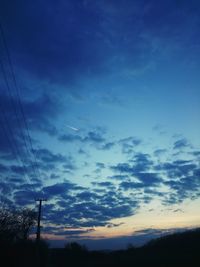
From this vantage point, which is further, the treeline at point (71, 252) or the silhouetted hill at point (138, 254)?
the silhouetted hill at point (138, 254)

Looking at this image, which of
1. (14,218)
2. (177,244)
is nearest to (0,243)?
(14,218)

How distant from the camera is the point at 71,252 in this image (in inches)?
4508

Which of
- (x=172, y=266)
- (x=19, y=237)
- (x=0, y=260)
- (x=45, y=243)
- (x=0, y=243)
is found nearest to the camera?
(x=0, y=260)

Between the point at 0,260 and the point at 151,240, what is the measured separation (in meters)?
94.4

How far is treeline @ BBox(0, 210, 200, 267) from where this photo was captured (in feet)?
127

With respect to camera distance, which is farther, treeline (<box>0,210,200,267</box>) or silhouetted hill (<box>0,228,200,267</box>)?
silhouetted hill (<box>0,228,200,267</box>)

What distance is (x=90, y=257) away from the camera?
120938 millimetres

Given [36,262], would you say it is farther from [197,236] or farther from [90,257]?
[90,257]

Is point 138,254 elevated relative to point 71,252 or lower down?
lower down

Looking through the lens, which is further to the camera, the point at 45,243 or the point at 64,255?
the point at 64,255

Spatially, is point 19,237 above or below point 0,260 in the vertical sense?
above

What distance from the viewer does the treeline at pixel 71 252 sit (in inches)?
1527

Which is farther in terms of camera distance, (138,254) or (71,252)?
(71,252)

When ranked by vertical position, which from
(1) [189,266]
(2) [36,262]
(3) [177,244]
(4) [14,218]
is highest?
(4) [14,218]
